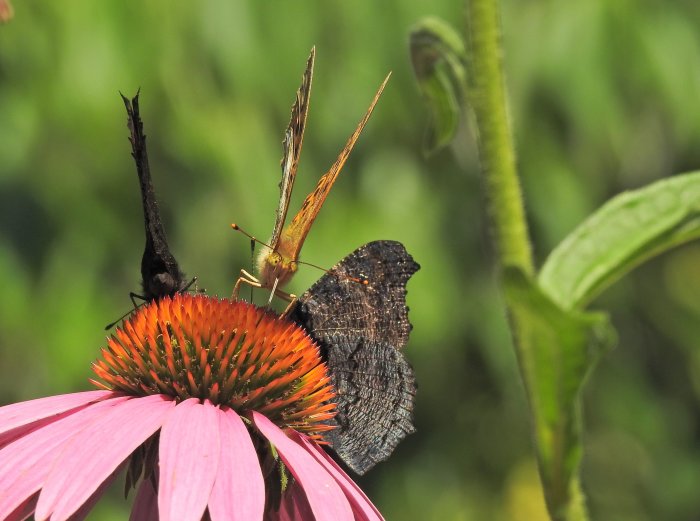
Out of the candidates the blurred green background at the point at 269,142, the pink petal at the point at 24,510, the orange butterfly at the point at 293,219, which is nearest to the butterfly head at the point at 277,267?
the orange butterfly at the point at 293,219

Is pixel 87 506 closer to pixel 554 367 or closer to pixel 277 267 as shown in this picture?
pixel 277 267

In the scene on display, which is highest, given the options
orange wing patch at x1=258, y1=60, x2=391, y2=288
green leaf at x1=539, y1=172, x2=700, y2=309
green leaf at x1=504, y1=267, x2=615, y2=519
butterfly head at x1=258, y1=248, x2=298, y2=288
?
orange wing patch at x1=258, y1=60, x2=391, y2=288

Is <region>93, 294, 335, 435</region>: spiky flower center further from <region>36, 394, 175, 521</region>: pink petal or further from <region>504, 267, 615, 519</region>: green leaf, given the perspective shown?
<region>504, 267, 615, 519</region>: green leaf

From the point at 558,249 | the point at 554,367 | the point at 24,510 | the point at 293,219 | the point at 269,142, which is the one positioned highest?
the point at 269,142

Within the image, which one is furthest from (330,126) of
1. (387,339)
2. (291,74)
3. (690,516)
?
(690,516)

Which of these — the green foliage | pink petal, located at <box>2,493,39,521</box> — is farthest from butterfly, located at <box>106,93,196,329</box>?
the green foliage

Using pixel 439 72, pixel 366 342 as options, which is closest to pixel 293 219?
pixel 366 342

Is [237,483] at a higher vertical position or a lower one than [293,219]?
lower
